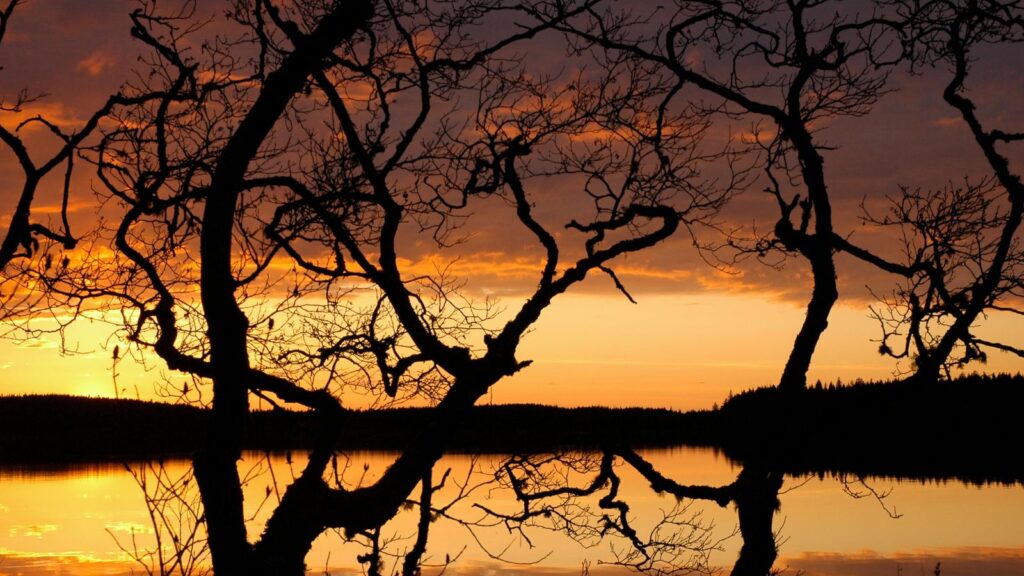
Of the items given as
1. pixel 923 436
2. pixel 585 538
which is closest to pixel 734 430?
pixel 923 436

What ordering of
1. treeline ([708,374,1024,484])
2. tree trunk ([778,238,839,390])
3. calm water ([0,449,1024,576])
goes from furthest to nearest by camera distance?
treeline ([708,374,1024,484]) < calm water ([0,449,1024,576]) < tree trunk ([778,238,839,390])

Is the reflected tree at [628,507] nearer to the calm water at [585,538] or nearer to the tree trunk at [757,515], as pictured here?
the tree trunk at [757,515]

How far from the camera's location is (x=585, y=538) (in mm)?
10547

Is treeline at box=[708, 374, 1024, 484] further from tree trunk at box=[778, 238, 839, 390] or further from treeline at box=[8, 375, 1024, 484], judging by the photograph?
tree trunk at box=[778, 238, 839, 390]

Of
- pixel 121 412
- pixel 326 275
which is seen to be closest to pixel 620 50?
pixel 326 275

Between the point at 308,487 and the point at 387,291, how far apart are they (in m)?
2.01

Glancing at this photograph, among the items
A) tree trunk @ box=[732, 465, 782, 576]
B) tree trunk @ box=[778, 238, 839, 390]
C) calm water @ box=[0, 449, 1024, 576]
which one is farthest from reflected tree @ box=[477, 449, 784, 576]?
tree trunk @ box=[778, 238, 839, 390]

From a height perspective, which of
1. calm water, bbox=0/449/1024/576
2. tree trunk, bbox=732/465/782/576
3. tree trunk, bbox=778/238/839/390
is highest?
tree trunk, bbox=778/238/839/390

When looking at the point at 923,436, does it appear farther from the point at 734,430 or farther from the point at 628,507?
the point at 628,507

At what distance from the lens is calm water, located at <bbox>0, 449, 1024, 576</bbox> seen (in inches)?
771

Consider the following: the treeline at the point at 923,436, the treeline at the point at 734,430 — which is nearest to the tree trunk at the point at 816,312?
the treeline at the point at 734,430

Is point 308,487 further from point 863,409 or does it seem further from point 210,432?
point 863,409

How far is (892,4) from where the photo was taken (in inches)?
407

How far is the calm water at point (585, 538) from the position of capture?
19578 millimetres
